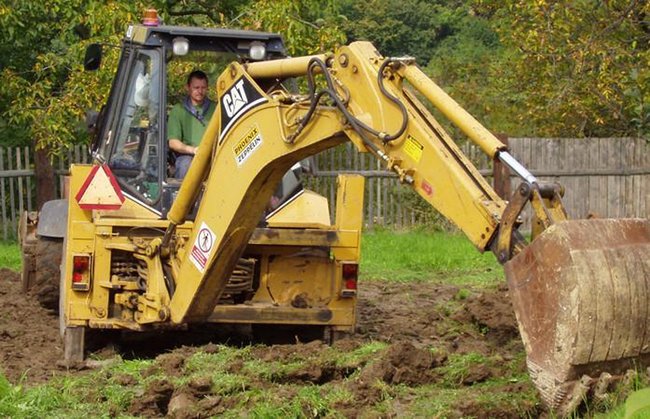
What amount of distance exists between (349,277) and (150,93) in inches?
79.5

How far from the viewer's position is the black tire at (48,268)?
1025 cm

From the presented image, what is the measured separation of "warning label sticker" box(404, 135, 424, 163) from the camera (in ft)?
21.1

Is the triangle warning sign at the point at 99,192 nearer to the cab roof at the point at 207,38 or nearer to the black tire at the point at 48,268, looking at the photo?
the cab roof at the point at 207,38

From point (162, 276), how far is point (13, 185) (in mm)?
9828

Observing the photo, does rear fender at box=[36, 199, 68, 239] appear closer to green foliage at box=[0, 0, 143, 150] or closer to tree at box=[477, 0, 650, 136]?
green foliage at box=[0, 0, 143, 150]

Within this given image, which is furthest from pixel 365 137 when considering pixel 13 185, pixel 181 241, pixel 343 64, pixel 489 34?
pixel 489 34

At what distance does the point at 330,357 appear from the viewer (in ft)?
25.8

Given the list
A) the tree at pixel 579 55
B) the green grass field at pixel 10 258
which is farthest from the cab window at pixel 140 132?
the tree at pixel 579 55

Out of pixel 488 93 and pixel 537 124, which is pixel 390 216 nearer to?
pixel 537 124

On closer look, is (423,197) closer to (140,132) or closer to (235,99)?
(235,99)

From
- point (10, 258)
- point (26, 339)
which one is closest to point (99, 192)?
point (26, 339)

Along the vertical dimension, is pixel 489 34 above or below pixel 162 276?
above

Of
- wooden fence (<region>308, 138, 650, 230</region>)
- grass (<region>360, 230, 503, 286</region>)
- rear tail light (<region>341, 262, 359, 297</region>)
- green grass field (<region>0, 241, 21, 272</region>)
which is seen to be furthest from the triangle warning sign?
wooden fence (<region>308, 138, 650, 230</region>)

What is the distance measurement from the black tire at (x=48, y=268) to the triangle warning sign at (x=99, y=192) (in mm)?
1449
